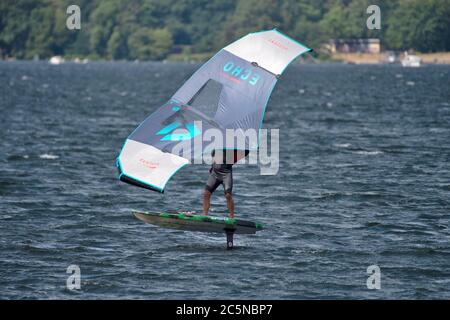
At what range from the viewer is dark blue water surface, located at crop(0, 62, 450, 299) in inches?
976

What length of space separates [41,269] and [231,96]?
648 cm

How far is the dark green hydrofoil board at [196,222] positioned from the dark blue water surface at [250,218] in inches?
28.7

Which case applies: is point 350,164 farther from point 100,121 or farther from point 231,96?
point 100,121

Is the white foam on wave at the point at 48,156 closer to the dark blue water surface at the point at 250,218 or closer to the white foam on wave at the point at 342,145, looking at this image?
the dark blue water surface at the point at 250,218

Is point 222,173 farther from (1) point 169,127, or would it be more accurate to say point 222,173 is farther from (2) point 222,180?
(1) point 169,127

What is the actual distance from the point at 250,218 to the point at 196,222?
253 inches

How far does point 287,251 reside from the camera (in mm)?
28094

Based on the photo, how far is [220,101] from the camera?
2781 cm

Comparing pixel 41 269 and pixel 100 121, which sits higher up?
pixel 100 121

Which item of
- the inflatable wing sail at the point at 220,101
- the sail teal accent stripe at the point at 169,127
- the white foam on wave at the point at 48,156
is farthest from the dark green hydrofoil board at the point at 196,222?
the white foam on wave at the point at 48,156

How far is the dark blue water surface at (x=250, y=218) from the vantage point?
24.8 metres

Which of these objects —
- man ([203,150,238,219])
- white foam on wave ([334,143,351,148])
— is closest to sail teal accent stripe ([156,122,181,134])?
man ([203,150,238,219])
